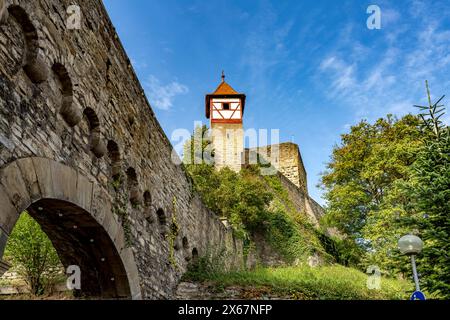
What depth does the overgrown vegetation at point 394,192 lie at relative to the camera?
871 cm

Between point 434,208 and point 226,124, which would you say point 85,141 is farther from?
point 226,124

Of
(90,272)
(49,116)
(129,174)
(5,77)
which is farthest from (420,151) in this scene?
(5,77)

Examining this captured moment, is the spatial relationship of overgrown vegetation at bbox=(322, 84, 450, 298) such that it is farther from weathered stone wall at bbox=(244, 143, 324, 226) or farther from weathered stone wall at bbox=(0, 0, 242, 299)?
weathered stone wall at bbox=(244, 143, 324, 226)

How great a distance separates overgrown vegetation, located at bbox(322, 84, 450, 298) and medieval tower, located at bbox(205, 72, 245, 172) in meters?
7.21

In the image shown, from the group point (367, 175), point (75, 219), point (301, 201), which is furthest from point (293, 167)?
point (75, 219)

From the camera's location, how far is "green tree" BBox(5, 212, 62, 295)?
31.7 feet

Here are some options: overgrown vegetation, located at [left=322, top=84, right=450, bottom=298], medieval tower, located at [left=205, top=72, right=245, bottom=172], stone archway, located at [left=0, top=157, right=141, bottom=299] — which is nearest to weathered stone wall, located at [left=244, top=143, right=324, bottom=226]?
medieval tower, located at [left=205, top=72, right=245, bottom=172]

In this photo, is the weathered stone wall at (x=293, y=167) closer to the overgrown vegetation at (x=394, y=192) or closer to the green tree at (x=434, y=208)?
the overgrown vegetation at (x=394, y=192)

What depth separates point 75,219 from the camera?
5.88 metres

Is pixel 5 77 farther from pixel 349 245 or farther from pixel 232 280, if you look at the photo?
pixel 349 245

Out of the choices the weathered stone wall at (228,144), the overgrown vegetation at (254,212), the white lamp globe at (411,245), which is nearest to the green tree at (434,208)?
the white lamp globe at (411,245)

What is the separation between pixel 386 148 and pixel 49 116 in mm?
16125

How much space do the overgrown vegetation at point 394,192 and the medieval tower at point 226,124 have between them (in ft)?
23.7

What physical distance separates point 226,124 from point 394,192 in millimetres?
14782
